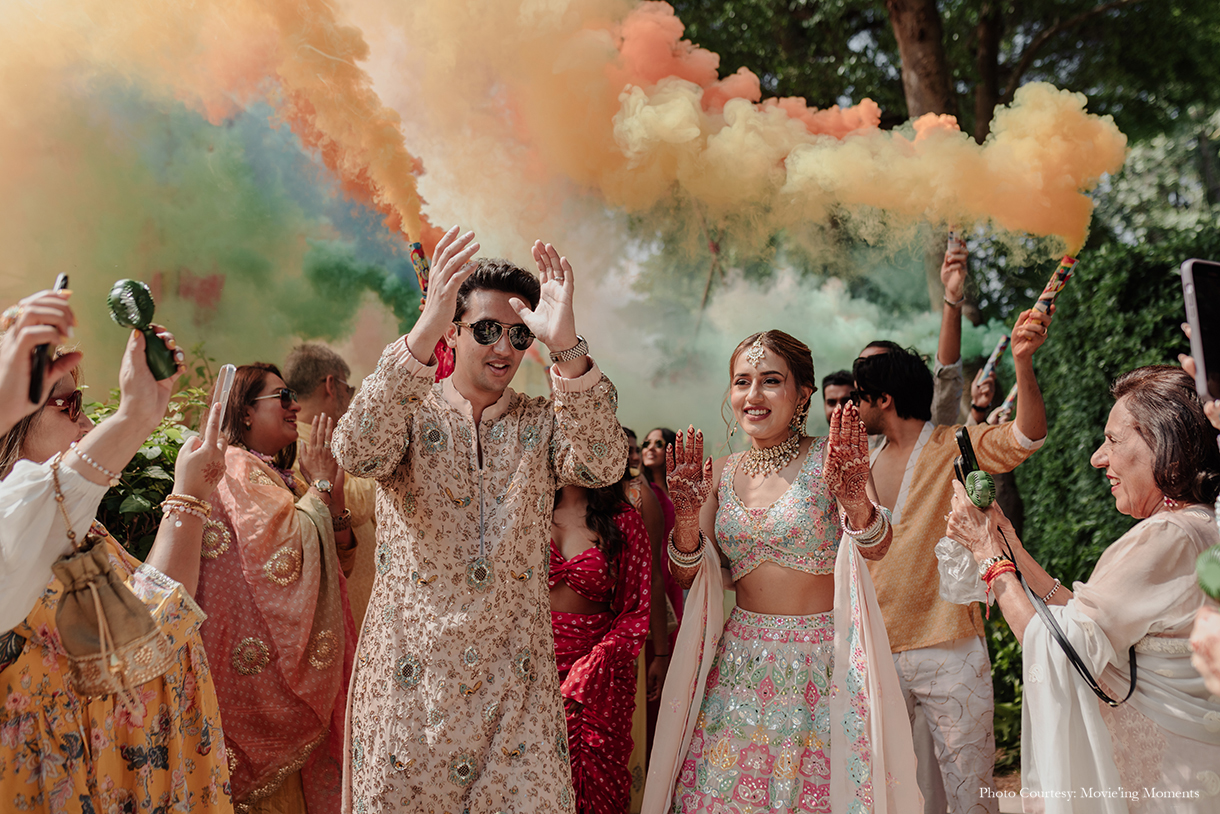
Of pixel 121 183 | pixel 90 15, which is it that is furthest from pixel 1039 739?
pixel 90 15

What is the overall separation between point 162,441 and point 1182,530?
12.2 feet

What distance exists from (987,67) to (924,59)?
1717mm

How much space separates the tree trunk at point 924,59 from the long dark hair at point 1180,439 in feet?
16.4

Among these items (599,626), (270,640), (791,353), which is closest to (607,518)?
(599,626)

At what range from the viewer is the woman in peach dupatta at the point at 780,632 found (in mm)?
2789

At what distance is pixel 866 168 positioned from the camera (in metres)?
5.62

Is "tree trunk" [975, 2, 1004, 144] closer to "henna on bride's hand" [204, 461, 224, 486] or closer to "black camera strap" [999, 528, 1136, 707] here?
"black camera strap" [999, 528, 1136, 707]

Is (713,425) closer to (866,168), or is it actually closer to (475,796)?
(866,168)

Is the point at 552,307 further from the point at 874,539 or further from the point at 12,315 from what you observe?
the point at 874,539

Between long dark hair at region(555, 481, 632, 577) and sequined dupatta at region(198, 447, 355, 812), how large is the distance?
1.10 m

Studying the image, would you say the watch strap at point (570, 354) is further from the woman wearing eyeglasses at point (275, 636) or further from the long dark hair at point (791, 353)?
the woman wearing eyeglasses at point (275, 636)

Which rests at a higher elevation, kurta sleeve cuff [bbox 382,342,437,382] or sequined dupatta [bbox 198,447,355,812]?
kurta sleeve cuff [bbox 382,342,437,382]

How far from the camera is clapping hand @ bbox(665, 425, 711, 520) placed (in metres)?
3.05

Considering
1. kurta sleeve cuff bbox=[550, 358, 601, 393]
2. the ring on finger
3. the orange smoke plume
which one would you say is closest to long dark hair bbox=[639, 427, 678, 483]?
the orange smoke plume
